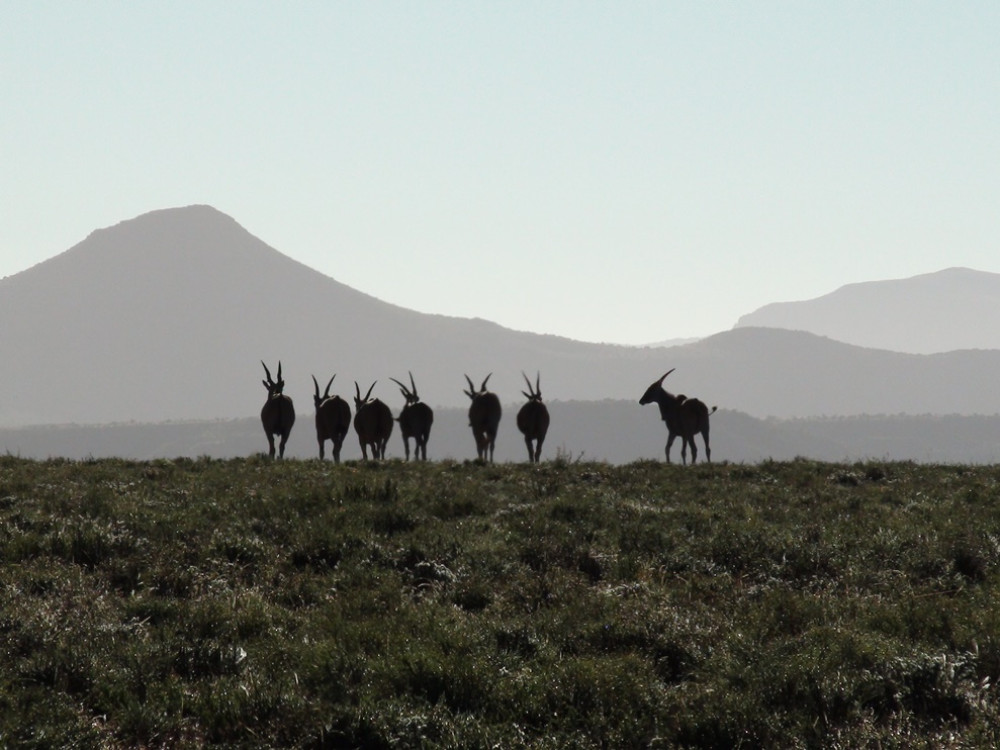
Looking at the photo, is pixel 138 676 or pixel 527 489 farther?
pixel 527 489

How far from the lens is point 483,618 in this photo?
10.6m

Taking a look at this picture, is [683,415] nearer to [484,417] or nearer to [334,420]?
[484,417]

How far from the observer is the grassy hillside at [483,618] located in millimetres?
8016

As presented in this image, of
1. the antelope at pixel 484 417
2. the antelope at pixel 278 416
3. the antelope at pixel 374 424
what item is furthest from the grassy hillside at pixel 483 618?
the antelope at pixel 484 417

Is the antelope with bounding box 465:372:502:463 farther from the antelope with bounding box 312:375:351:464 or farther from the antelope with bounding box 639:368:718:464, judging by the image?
the antelope with bounding box 639:368:718:464

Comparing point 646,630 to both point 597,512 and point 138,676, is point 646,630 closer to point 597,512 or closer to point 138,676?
point 138,676

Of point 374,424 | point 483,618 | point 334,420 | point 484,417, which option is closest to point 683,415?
point 484,417

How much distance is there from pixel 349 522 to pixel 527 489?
4.72 meters

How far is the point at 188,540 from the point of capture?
13.1m

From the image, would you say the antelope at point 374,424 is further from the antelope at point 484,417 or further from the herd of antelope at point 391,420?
the antelope at point 484,417

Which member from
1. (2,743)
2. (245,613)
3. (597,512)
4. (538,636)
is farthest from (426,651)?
(597,512)

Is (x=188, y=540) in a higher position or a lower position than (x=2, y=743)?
higher

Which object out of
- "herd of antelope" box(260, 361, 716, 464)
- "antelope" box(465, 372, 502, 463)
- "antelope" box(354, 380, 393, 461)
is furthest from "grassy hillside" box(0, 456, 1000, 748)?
"antelope" box(465, 372, 502, 463)

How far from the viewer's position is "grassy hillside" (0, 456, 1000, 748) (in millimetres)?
8016
